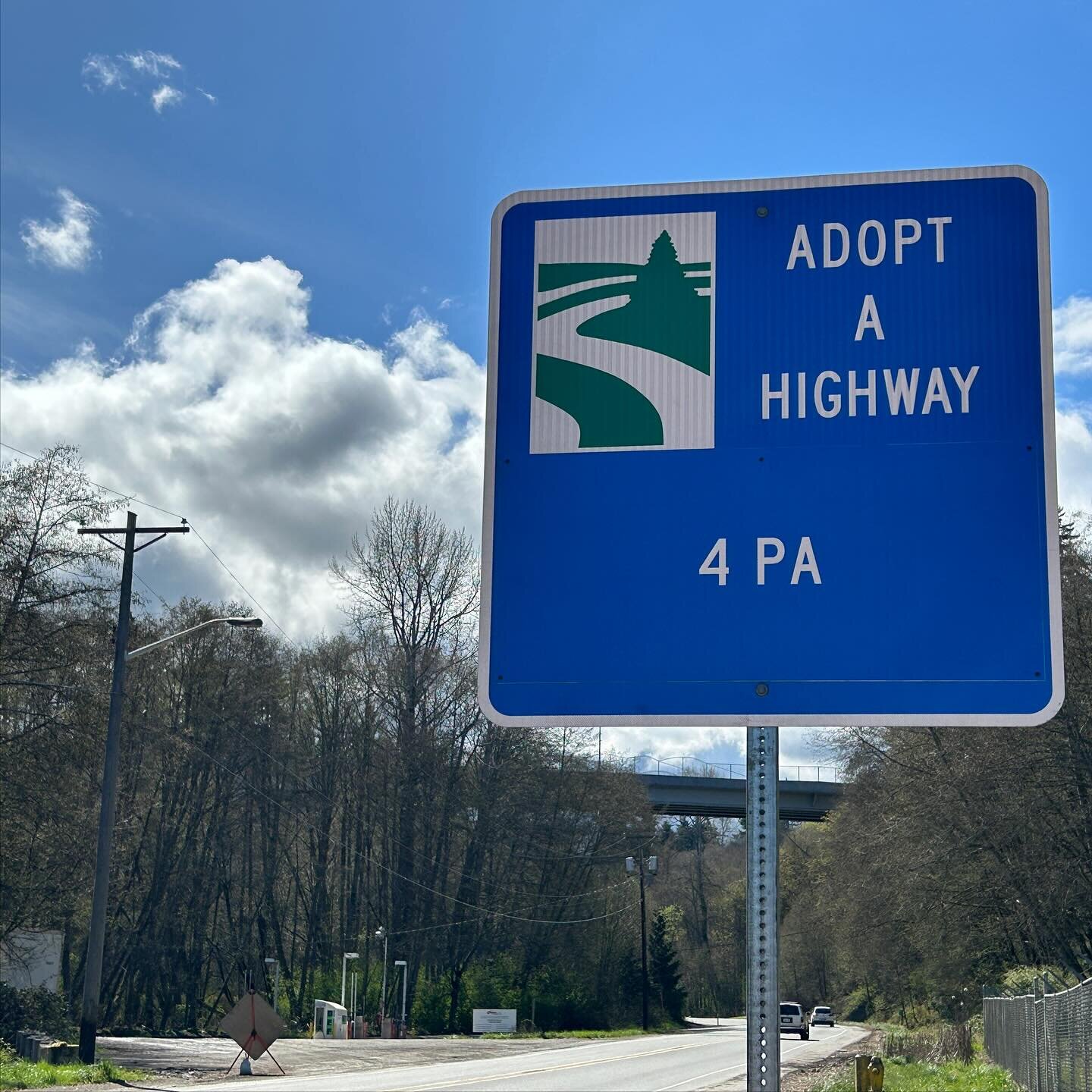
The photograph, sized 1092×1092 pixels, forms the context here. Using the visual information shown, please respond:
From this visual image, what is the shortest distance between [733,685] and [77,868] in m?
33.4

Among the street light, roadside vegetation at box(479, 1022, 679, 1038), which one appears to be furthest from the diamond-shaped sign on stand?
roadside vegetation at box(479, 1022, 679, 1038)

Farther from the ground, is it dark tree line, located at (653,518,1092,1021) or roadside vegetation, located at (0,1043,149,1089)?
Result: dark tree line, located at (653,518,1092,1021)

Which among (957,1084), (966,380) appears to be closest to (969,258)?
(966,380)

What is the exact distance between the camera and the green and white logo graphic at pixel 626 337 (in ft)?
13.0

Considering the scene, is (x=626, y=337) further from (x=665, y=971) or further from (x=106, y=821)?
(x=665, y=971)

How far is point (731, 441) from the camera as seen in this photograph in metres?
3.88

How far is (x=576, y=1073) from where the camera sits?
30.8 meters

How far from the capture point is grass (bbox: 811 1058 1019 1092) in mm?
21312

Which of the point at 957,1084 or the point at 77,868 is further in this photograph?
the point at 77,868

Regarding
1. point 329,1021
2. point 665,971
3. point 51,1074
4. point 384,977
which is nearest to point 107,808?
point 51,1074

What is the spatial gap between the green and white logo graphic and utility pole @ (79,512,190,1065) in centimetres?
2402

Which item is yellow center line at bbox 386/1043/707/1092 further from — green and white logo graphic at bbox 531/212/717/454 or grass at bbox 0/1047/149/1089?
green and white logo graphic at bbox 531/212/717/454

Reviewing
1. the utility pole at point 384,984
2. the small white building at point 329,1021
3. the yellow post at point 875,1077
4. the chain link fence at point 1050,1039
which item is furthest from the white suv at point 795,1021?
the yellow post at point 875,1077

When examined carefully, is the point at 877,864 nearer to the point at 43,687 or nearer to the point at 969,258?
the point at 43,687
